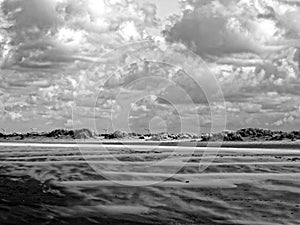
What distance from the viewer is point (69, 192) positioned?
111ft

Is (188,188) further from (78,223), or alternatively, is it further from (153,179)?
(78,223)

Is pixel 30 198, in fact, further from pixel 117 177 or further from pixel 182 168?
pixel 182 168

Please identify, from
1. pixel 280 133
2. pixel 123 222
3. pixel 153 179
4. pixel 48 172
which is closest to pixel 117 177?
pixel 153 179

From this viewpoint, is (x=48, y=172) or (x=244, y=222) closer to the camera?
(x=244, y=222)

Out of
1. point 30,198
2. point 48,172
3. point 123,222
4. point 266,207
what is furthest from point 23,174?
point 266,207

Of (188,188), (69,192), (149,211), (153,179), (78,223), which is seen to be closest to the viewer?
(78,223)

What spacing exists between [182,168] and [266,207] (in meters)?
20.0

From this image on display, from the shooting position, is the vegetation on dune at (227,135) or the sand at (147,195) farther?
the vegetation on dune at (227,135)

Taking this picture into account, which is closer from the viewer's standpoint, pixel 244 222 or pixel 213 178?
pixel 244 222

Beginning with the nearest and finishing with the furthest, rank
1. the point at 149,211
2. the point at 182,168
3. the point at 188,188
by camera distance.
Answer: the point at 149,211, the point at 188,188, the point at 182,168

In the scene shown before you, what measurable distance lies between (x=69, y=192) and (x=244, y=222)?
43.9ft

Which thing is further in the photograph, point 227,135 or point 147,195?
point 227,135

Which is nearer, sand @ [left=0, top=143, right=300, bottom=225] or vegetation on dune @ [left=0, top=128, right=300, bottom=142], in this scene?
sand @ [left=0, top=143, right=300, bottom=225]

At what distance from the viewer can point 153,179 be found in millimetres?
40906
